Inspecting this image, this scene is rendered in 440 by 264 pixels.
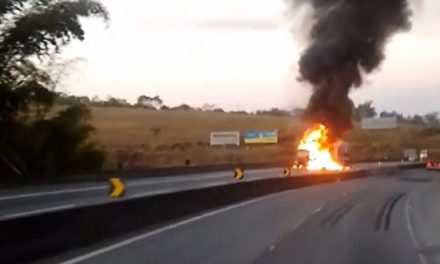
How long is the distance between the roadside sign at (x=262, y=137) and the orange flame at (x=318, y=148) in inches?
2203

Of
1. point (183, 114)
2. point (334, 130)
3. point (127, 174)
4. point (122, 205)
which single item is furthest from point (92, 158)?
point (183, 114)

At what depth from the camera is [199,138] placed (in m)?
139

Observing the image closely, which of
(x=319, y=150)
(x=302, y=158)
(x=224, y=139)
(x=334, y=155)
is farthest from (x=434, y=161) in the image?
(x=224, y=139)

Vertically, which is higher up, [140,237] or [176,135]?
[176,135]

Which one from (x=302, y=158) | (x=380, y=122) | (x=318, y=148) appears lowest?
(x=302, y=158)

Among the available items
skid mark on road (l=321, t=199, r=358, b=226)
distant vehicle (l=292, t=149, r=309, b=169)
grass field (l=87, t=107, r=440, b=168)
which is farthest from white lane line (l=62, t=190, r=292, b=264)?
grass field (l=87, t=107, r=440, b=168)

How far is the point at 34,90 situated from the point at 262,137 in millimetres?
A: 84160

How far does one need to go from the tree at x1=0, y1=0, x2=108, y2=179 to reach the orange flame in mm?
24292

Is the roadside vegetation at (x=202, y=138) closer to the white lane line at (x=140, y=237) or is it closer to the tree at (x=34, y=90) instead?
the tree at (x=34, y=90)

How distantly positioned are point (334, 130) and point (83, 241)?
190ft

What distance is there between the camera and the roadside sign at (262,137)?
131250 mm

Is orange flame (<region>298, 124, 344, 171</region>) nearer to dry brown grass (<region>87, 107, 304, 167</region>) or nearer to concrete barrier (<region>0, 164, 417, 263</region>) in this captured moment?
dry brown grass (<region>87, 107, 304, 167</region>)

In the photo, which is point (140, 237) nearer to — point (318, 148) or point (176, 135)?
point (318, 148)

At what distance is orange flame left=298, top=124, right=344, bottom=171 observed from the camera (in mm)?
73125
